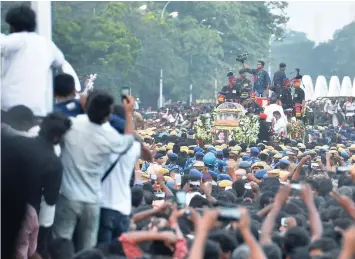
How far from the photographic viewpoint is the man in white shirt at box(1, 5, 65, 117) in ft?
26.3

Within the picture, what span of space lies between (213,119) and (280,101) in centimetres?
199

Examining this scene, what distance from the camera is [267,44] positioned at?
5922 cm

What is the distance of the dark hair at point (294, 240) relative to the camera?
25.0 ft

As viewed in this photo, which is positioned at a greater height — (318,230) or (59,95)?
(59,95)

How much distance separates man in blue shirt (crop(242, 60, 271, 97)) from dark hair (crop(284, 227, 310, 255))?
1922 centimetres

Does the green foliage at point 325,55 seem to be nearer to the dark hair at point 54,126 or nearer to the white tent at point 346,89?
the white tent at point 346,89

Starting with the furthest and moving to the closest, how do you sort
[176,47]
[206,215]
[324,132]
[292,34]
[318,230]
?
[292,34]
[176,47]
[324,132]
[318,230]
[206,215]

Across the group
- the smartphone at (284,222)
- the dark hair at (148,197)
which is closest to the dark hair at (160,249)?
the smartphone at (284,222)

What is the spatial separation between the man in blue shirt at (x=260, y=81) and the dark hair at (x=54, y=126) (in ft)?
63.4

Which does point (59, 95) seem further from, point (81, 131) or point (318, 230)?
point (318, 230)

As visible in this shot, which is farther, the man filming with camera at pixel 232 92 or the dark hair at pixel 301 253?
the man filming with camera at pixel 232 92

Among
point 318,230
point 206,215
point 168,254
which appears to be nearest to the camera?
point 206,215

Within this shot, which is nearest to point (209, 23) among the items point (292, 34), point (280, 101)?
point (280, 101)

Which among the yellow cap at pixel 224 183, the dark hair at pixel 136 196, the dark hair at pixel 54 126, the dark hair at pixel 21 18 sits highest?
the dark hair at pixel 21 18
